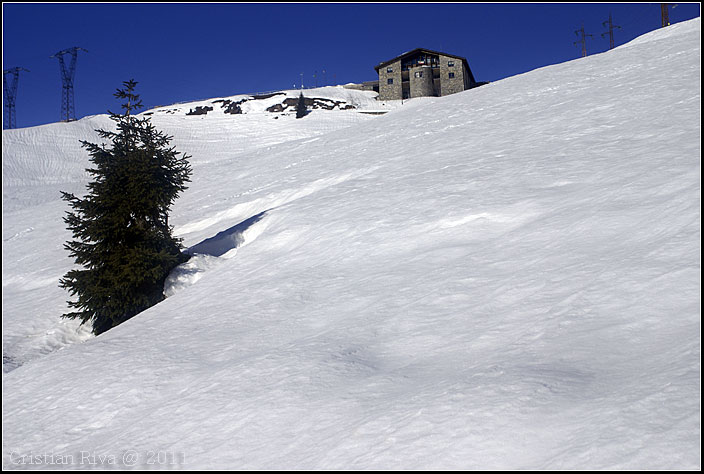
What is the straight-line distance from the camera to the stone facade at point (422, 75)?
70.8 metres

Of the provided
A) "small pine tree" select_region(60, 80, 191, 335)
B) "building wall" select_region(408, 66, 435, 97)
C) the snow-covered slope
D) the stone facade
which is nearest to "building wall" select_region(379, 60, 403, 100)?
the stone facade

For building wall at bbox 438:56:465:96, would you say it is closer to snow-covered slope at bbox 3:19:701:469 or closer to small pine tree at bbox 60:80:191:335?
snow-covered slope at bbox 3:19:701:469

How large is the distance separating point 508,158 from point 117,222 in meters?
8.90

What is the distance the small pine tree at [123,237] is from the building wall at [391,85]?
65.2 metres

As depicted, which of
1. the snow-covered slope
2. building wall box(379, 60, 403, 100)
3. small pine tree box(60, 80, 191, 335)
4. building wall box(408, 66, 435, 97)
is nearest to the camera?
the snow-covered slope

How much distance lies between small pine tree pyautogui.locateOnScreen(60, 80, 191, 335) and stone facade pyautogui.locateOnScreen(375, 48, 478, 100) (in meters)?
63.2

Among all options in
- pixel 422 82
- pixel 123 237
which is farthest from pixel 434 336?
pixel 422 82

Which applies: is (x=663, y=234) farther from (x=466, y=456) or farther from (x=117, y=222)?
(x=117, y=222)

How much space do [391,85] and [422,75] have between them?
17.5 feet

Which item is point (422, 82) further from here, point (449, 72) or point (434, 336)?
point (434, 336)

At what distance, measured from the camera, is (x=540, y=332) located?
4078 mm

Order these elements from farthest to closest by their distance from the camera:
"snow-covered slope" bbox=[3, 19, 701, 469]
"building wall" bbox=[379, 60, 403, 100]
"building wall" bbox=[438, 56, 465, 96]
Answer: "building wall" bbox=[379, 60, 403, 100]
"building wall" bbox=[438, 56, 465, 96]
"snow-covered slope" bbox=[3, 19, 701, 469]

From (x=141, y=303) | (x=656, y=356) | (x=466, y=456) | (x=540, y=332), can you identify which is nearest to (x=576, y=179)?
(x=540, y=332)

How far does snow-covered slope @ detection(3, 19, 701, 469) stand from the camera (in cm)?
296
